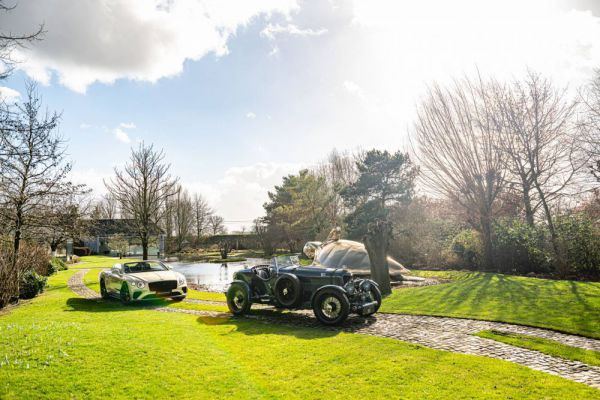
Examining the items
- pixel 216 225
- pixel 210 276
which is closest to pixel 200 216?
pixel 216 225

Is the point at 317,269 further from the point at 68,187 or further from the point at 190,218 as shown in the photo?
the point at 190,218

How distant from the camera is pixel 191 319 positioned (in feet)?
30.2

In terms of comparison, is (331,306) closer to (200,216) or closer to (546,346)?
(546,346)

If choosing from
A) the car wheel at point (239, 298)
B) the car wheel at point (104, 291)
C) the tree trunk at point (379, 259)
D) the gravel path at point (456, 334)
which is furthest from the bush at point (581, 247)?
the car wheel at point (104, 291)

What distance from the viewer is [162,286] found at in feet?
39.5

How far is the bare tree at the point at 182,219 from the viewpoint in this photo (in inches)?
2038

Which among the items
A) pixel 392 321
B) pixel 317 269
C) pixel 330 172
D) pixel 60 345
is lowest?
pixel 392 321

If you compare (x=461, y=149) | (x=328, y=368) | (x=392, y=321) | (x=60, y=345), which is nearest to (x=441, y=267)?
(x=461, y=149)

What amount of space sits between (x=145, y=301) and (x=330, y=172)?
110ft

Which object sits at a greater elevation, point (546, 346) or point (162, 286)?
point (162, 286)

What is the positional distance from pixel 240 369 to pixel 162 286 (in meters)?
7.61

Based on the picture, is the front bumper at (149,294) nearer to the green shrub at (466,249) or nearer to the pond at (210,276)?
the pond at (210,276)

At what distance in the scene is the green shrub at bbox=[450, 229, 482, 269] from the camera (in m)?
20.7

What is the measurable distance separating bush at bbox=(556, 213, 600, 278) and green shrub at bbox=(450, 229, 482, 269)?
567 centimetres
